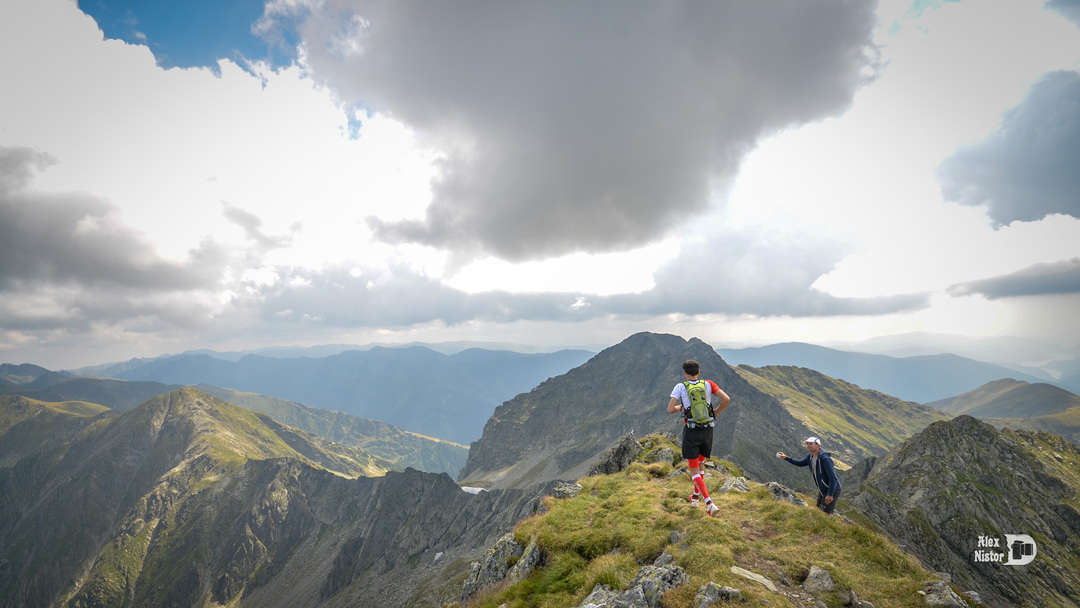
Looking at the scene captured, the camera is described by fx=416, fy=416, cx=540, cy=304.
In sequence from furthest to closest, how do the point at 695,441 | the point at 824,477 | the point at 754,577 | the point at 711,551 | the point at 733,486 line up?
1. the point at 733,486
2. the point at 824,477
3. the point at 695,441
4. the point at 711,551
5. the point at 754,577

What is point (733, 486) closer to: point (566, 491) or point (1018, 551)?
point (566, 491)

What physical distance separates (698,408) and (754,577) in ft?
17.3

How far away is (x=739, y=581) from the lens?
10492 mm

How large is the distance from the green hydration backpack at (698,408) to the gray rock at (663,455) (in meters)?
21.6

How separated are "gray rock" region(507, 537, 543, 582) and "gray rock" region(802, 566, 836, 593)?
28.4 feet

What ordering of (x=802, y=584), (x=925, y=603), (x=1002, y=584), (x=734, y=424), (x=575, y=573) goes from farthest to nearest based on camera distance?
(x=734, y=424), (x=1002, y=584), (x=575, y=573), (x=802, y=584), (x=925, y=603)

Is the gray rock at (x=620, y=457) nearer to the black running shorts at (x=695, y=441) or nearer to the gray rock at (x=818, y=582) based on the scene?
the black running shorts at (x=695, y=441)

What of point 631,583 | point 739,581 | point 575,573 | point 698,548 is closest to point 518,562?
point 575,573

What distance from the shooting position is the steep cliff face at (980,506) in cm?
8356

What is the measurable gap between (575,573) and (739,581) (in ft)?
17.6

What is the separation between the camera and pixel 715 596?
964 centimetres

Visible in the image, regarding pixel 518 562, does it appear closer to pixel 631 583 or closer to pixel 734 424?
pixel 631 583

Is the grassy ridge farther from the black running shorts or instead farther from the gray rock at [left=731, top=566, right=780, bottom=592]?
the black running shorts

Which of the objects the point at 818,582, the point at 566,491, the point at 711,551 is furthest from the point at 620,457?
the point at 818,582
